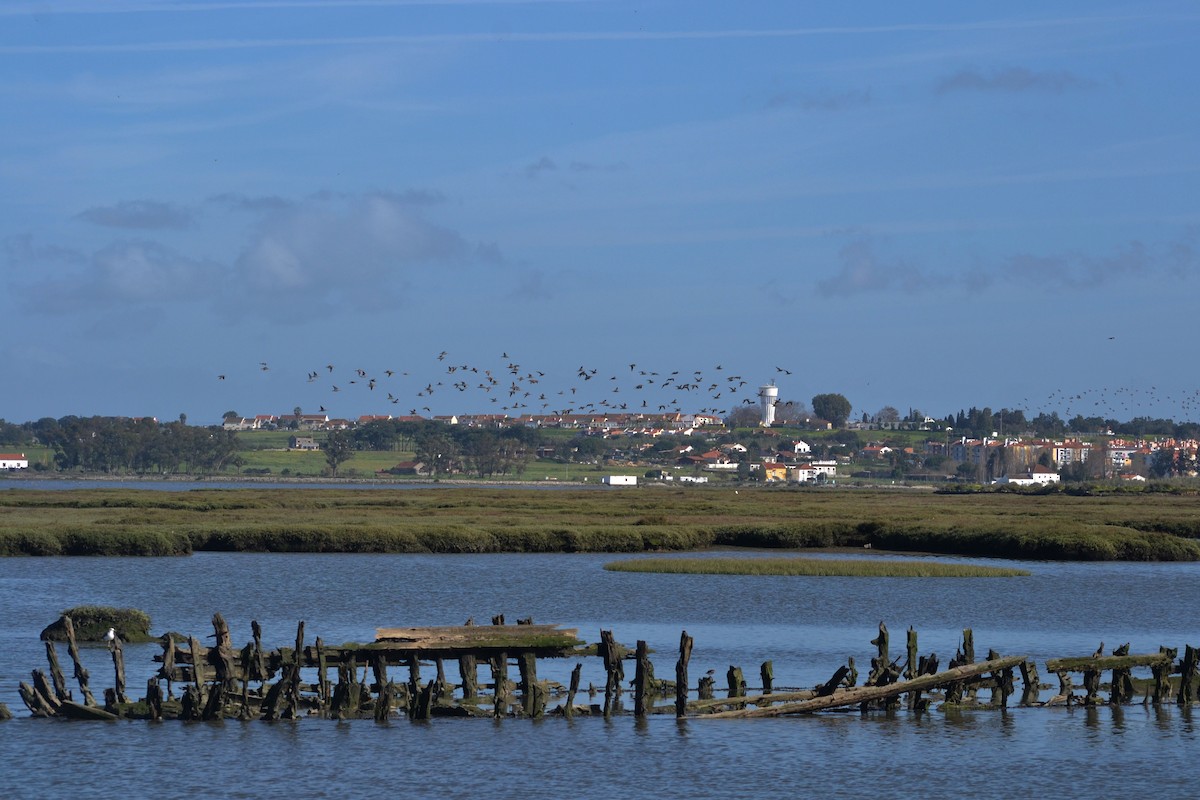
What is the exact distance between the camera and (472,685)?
2995cm

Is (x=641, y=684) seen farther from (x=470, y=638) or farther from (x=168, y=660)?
(x=168, y=660)

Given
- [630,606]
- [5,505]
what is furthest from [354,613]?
[5,505]

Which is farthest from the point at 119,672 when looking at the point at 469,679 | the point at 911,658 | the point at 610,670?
the point at 911,658

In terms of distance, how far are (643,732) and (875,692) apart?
454 cm

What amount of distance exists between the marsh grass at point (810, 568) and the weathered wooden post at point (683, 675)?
32.5 m

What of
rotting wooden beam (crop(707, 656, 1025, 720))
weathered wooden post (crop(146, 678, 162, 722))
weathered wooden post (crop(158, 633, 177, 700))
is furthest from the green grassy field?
rotting wooden beam (crop(707, 656, 1025, 720))

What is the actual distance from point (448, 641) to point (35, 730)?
739cm

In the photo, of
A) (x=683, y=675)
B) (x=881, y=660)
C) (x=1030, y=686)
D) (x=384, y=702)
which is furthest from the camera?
(x=1030, y=686)

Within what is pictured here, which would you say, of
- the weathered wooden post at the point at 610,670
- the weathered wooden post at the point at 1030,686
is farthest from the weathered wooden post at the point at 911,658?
the weathered wooden post at the point at 610,670

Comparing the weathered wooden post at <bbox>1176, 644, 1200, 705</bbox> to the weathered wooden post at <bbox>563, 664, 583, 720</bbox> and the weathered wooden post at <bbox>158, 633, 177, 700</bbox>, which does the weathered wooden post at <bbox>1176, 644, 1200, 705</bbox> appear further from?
the weathered wooden post at <bbox>158, 633, 177, 700</bbox>

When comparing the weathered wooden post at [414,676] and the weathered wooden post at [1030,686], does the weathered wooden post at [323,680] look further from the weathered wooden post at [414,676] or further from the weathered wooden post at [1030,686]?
the weathered wooden post at [1030,686]

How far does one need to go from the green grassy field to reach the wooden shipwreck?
129 feet

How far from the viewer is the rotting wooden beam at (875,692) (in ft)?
95.9

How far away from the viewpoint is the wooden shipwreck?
28.5 meters
